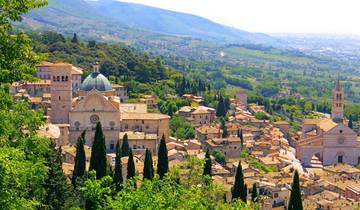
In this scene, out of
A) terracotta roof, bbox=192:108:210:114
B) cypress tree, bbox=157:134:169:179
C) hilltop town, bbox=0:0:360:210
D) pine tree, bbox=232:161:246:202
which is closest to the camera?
hilltop town, bbox=0:0:360:210

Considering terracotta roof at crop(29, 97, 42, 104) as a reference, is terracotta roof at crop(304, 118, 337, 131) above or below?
below

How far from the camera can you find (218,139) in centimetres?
5734

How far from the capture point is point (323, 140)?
63.4 meters

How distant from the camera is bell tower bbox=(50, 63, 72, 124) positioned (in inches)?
2130

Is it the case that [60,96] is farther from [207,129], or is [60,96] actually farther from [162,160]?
[162,160]

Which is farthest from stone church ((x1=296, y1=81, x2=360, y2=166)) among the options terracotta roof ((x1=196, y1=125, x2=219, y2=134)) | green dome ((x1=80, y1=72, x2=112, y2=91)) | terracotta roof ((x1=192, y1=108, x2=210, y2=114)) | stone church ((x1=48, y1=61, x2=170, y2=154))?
green dome ((x1=80, y1=72, x2=112, y2=91))

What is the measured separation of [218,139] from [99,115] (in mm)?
12423

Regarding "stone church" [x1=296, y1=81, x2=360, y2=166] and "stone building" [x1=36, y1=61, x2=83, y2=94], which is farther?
"stone building" [x1=36, y1=61, x2=83, y2=94]

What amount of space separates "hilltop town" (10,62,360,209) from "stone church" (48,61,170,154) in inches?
3.4

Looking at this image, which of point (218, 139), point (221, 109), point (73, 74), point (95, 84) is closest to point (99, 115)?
point (95, 84)

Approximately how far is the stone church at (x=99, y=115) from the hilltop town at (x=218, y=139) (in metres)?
0.09

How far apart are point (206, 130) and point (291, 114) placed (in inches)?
1407

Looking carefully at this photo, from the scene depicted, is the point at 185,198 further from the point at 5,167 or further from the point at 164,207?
the point at 5,167

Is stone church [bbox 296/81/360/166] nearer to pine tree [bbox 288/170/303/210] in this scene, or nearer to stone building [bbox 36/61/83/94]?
stone building [bbox 36/61/83/94]
